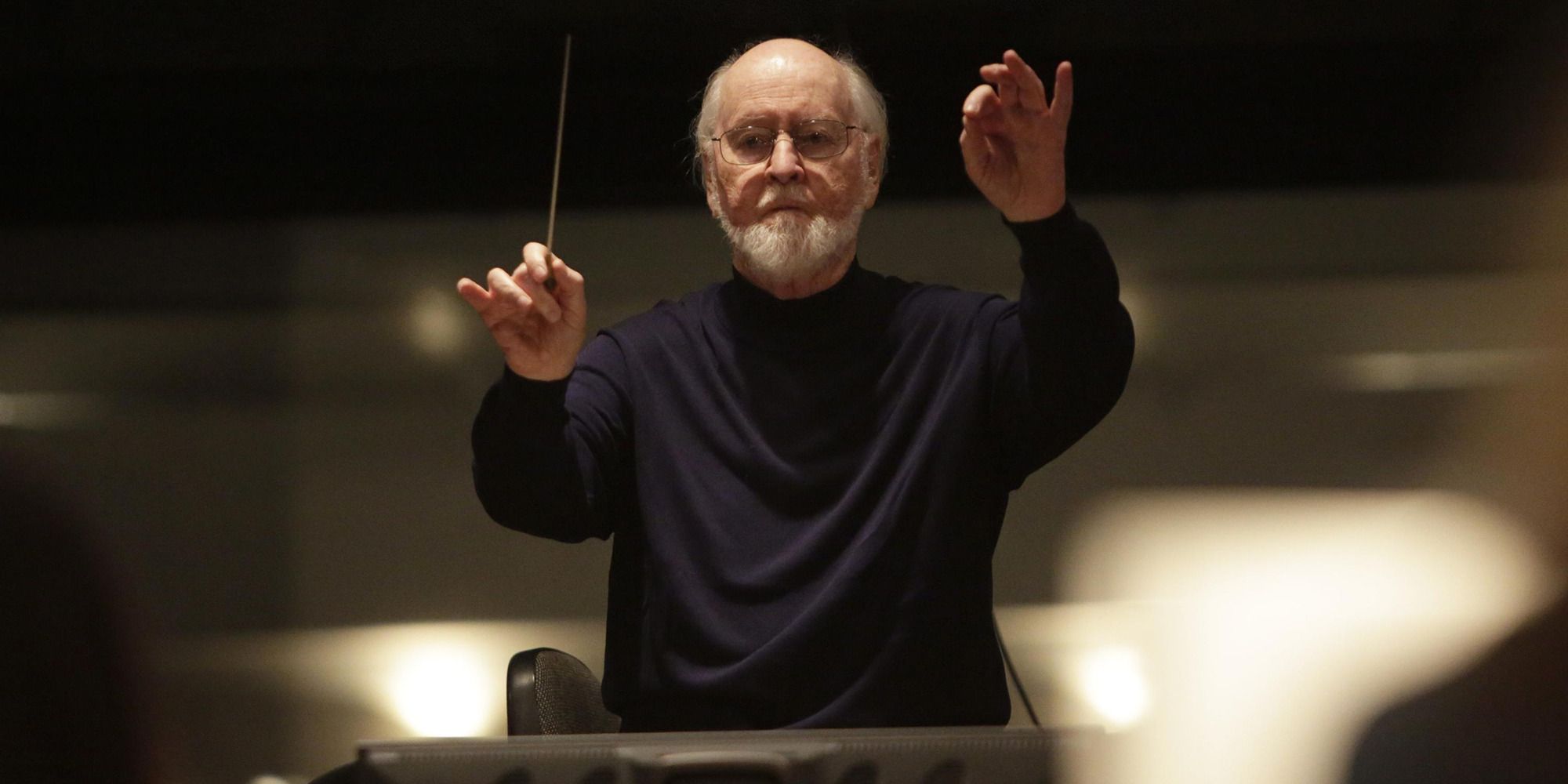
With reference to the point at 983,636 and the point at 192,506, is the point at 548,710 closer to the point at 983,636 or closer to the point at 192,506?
the point at 983,636

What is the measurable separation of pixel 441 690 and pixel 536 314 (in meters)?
1.83

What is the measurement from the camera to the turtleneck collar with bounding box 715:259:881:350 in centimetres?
156

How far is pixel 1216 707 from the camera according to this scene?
2.60 meters

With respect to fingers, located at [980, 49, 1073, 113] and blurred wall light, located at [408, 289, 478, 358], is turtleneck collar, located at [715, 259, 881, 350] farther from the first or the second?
blurred wall light, located at [408, 289, 478, 358]

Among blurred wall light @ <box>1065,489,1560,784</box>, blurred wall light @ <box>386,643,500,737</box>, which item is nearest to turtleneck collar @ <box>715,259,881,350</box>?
blurred wall light @ <box>1065,489,1560,784</box>

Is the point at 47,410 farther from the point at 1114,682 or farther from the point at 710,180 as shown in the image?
the point at 1114,682

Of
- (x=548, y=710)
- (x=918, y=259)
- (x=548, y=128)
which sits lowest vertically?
(x=548, y=710)

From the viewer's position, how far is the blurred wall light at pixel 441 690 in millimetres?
2926

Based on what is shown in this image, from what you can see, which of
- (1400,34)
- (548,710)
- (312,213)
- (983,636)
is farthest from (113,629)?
(1400,34)

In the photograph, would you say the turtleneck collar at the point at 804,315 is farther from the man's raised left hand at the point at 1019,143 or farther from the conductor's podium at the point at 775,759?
the conductor's podium at the point at 775,759

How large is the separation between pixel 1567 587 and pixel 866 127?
1.19 m

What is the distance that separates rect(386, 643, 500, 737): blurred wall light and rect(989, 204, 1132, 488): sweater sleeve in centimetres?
176

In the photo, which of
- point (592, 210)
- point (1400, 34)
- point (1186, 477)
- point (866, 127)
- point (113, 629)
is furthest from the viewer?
point (1186, 477)

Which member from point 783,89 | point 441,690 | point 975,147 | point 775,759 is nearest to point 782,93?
point 783,89
